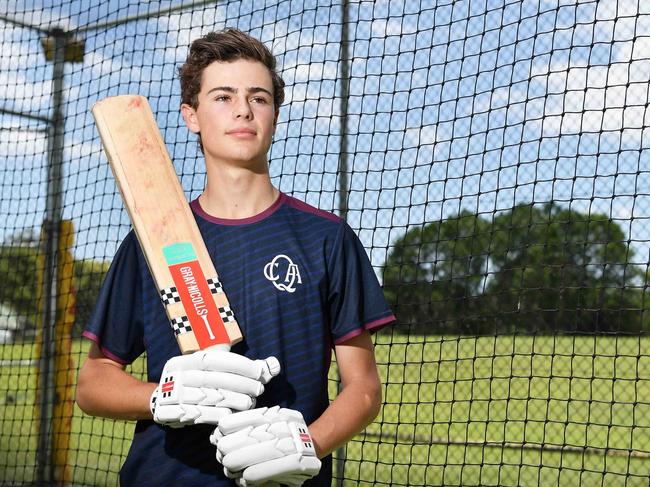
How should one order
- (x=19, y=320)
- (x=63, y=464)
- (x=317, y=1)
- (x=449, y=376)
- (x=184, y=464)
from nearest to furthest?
1. (x=184, y=464)
2. (x=317, y=1)
3. (x=63, y=464)
4. (x=19, y=320)
5. (x=449, y=376)

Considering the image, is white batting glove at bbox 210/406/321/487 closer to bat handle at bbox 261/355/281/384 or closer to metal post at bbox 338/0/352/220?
bat handle at bbox 261/355/281/384

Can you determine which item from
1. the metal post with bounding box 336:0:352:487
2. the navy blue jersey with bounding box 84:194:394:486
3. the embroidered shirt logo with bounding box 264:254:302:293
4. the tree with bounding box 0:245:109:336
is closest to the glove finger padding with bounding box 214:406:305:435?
the navy blue jersey with bounding box 84:194:394:486

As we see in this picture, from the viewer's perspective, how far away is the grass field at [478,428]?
3.50 metres

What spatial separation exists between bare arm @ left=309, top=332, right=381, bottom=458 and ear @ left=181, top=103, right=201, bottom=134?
45 centimetres

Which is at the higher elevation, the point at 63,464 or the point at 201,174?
the point at 201,174

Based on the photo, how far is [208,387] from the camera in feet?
4.29

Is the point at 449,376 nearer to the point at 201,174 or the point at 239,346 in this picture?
the point at 201,174

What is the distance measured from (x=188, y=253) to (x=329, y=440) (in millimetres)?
376

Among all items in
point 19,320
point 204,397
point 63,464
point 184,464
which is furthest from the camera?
point 19,320

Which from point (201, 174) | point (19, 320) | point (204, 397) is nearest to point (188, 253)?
point (204, 397)

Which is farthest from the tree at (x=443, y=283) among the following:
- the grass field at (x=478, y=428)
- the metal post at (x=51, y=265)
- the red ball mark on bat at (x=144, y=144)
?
the red ball mark on bat at (x=144, y=144)

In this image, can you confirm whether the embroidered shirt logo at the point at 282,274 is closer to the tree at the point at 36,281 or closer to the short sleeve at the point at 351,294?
the short sleeve at the point at 351,294

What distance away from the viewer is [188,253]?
1.48 m

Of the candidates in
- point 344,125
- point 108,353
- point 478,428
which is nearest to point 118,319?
point 108,353
